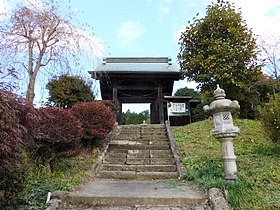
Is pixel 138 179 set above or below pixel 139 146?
below

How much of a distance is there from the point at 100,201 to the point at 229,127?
2.53m

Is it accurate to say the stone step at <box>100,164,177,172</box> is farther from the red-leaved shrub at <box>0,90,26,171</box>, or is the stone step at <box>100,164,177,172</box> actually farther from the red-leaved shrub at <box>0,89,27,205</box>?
the red-leaved shrub at <box>0,90,26,171</box>

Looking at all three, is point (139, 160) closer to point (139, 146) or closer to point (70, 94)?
point (139, 146)

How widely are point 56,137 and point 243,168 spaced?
3.65 meters

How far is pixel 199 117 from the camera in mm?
14281

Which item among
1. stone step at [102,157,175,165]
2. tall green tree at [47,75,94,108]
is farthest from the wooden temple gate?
stone step at [102,157,175,165]

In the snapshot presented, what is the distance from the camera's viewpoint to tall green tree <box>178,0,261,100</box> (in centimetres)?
923

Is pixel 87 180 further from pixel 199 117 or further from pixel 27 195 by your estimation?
pixel 199 117

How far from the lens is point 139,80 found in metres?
12.2

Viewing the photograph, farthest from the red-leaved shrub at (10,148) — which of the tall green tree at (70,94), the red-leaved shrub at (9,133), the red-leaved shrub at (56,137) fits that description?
the tall green tree at (70,94)

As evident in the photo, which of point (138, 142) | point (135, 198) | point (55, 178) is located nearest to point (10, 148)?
point (135, 198)

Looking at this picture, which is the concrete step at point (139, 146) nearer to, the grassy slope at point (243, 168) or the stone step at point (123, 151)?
the stone step at point (123, 151)

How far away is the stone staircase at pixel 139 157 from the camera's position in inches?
200

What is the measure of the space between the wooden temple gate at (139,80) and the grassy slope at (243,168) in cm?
419
